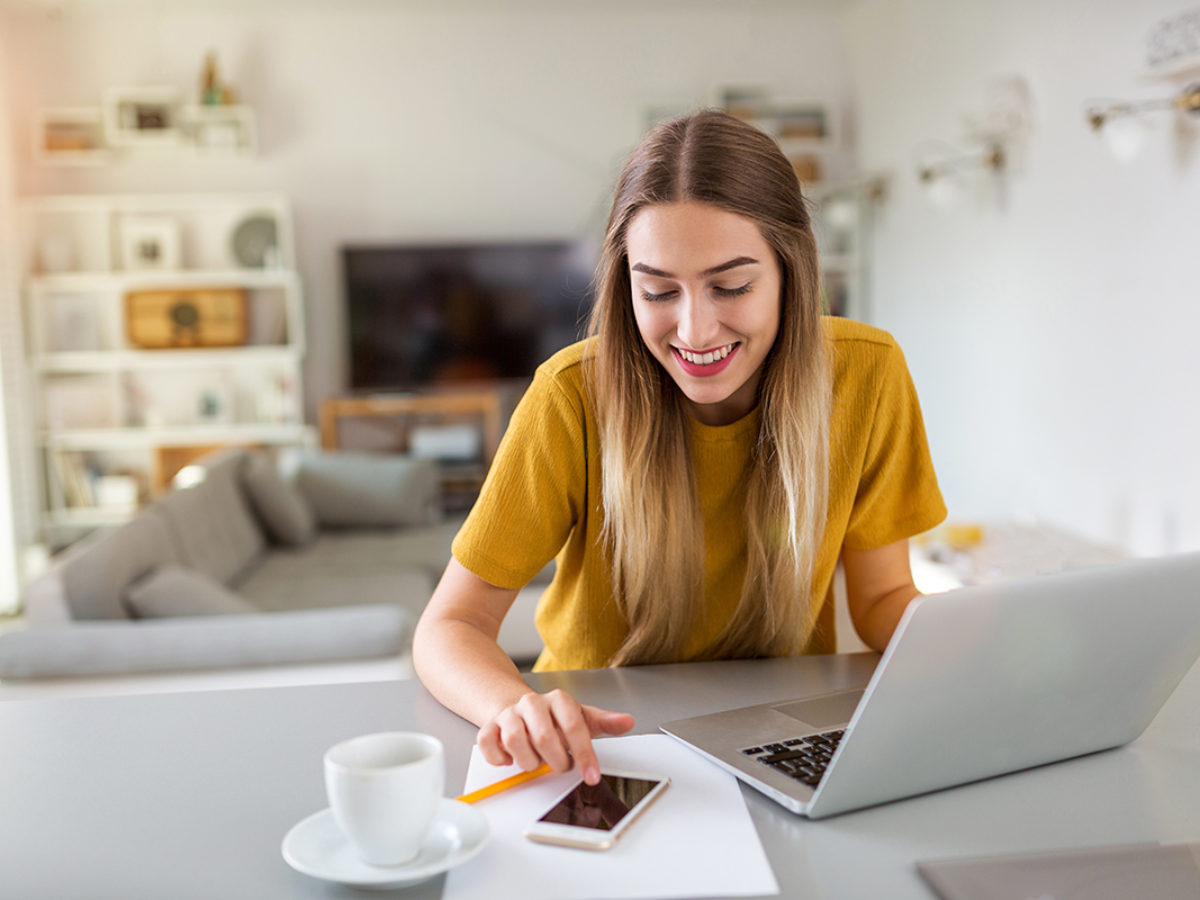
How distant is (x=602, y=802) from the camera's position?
2.35 feet

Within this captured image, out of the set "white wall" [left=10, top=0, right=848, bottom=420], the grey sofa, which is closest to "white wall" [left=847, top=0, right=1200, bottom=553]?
"white wall" [left=10, top=0, right=848, bottom=420]

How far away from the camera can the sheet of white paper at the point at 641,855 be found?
608 millimetres

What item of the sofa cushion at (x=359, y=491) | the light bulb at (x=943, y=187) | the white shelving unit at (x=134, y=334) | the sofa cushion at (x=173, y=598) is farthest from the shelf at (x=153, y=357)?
the sofa cushion at (x=173, y=598)

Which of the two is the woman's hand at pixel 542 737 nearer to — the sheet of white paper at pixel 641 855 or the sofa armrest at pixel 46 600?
the sheet of white paper at pixel 641 855

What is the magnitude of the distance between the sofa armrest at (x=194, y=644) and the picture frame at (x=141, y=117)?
4.04m

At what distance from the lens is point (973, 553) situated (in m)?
2.79

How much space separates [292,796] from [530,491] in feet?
1.45

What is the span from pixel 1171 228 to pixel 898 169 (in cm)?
240

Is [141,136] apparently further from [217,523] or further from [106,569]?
[106,569]

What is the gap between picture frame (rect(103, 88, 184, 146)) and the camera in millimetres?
5367

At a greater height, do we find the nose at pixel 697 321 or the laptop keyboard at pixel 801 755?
the nose at pixel 697 321

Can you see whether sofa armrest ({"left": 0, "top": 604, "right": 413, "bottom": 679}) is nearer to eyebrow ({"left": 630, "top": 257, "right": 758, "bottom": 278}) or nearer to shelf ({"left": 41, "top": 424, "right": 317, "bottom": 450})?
eyebrow ({"left": 630, "top": 257, "right": 758, "bottom": 278})

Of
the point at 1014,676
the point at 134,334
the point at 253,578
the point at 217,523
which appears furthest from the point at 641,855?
the point at 134,334

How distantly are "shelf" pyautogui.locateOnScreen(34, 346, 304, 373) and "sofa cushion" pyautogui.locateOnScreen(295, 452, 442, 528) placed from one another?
1522 mm
